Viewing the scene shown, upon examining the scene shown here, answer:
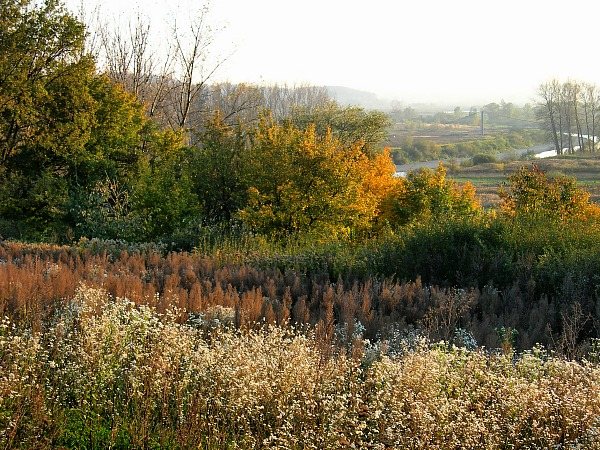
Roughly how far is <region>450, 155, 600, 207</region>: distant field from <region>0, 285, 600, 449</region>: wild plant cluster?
46.4 meters

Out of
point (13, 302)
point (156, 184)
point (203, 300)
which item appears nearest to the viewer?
point (13, 302)

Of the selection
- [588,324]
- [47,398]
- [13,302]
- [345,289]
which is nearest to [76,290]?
[13,302]

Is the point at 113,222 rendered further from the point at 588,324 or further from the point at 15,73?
the point at 588,324

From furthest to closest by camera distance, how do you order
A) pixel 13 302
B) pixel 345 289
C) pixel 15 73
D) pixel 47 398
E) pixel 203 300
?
pixel 15 73 → pixel 345 289 → pixel 203 300 → pixel 13 302 → pixel 47 398

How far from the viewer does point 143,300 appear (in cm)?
694

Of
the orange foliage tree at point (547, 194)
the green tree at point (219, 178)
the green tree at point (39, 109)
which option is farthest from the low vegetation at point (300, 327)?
the green tree at point (39, 109)

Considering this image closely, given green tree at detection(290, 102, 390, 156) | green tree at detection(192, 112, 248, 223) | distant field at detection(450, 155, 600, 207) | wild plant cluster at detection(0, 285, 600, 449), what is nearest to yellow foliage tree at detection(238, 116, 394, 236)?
green tree at detection(192, 112, 248, 223)

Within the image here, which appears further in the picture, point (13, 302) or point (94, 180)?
point (94, 180)

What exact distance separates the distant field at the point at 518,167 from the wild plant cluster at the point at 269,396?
4643 centimetres

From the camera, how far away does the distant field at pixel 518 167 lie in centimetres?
5431

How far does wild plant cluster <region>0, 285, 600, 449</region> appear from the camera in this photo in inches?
164

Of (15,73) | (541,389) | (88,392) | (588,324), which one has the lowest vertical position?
(588,324)

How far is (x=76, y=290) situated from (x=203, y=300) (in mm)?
1404

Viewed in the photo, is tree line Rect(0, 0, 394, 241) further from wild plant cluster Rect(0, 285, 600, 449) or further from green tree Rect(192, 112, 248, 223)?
wild plant cluster Rect(0, 285, 600, 449)
